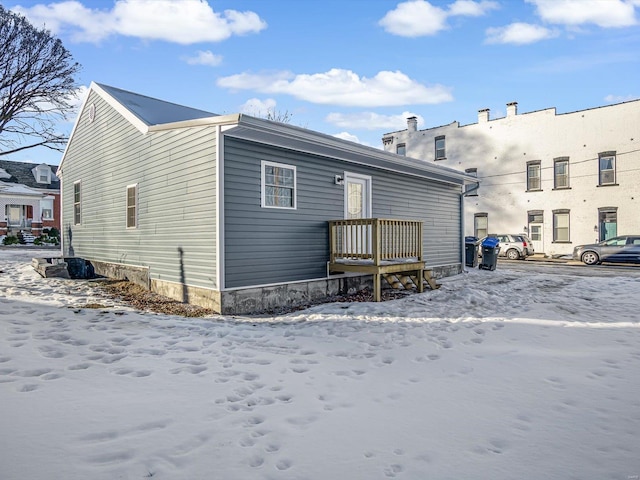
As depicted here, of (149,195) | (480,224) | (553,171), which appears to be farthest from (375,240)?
(480,224)

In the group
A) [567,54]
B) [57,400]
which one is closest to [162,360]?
[57,400]

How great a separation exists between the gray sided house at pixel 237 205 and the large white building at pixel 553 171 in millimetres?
12980

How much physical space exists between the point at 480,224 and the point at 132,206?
69.3ft

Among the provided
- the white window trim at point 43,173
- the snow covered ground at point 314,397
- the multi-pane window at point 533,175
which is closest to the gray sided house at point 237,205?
the snow covered ground at point 314,397

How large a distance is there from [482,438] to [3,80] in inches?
897

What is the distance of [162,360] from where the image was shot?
4340mm

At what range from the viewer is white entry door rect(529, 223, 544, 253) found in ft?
74.9

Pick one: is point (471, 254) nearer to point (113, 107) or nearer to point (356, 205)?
point (356, 205)

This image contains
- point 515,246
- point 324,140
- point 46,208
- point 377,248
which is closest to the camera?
point 324,140

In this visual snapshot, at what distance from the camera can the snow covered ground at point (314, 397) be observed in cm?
243

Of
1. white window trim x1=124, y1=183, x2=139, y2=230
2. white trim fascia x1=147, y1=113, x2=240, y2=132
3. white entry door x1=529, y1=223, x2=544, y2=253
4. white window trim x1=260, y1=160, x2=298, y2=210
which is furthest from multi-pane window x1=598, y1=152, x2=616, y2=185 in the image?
white window trim x1=124, y1=183, x2=139, y2=230

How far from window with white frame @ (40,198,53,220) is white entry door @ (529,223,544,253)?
32.5m

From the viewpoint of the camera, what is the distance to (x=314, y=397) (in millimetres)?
3539

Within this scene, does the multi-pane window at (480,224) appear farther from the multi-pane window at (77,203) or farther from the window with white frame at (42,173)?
the window with white frame at (42,173)
